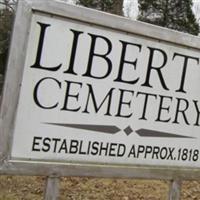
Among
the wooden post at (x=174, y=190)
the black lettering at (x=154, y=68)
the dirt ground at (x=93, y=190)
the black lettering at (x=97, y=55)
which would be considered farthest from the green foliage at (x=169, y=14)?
the black lettering at (x=97, y=55)

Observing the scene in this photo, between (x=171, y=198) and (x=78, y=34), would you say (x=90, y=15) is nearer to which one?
(x=78, y=34)

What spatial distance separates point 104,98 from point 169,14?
80.1 ft

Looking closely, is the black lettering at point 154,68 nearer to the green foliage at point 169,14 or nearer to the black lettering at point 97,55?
the black lettering at point 97,55

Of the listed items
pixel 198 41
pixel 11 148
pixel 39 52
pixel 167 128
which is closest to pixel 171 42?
pixel 198 41

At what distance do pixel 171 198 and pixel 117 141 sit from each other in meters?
0.73

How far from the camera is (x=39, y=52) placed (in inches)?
130

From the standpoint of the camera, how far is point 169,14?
27453mm

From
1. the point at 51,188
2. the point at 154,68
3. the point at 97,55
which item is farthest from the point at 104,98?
the point at 51,188

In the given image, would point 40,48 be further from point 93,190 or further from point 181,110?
point 93,190

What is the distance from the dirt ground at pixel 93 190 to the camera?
7.21m

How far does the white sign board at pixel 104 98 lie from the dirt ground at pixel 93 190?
10.8 feet

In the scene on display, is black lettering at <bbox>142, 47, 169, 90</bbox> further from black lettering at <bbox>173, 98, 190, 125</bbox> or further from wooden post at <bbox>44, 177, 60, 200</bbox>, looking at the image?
wooden post at <bbox>44, 177, 60, 200</bbox>

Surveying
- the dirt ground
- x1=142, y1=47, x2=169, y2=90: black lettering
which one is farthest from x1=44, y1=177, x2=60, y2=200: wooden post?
the dirt ground

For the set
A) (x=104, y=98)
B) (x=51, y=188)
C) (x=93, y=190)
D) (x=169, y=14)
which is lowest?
(x=93, y=190)
